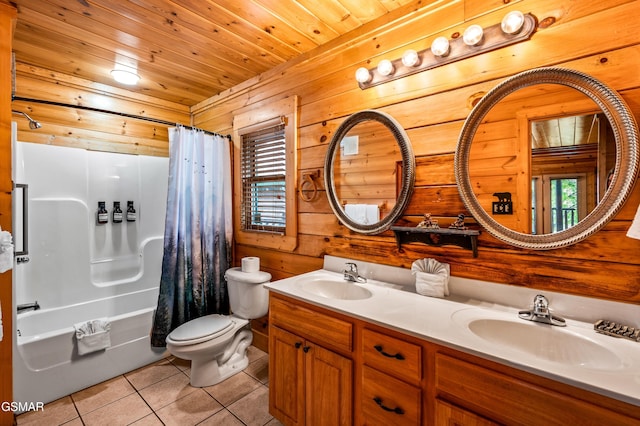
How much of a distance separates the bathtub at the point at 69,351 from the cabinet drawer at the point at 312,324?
4.42 ft

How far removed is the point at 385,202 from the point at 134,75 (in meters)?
2.41

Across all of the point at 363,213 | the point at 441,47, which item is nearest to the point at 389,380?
the point at 363,213

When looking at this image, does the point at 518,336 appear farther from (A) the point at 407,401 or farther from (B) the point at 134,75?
(B) the point at 134,75

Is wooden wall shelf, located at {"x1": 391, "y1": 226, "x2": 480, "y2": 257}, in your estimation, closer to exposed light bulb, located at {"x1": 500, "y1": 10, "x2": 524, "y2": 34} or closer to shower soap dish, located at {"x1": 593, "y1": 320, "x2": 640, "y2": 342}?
shower soap dish, located at {"x1": 593, "y1": 320, "x2": 640, "y2": 342}

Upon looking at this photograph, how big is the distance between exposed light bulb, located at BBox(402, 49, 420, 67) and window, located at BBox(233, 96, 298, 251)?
88cm

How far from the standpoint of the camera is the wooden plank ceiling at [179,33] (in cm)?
167

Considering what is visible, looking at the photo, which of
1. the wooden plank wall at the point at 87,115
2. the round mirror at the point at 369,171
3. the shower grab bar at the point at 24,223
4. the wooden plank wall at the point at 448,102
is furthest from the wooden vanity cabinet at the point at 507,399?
the wooden plank wall at the point at 87,115

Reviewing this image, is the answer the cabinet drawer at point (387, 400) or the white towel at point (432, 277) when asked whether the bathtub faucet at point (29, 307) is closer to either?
the cabinet drawer at point (387, 400)

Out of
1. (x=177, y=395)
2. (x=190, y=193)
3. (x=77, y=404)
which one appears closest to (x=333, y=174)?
(x=190, y=193)

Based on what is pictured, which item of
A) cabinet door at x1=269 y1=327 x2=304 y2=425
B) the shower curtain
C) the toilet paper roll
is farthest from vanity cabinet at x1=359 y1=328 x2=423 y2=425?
the shower curtain

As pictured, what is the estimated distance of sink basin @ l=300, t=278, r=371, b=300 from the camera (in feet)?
5.59

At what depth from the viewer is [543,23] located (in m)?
Answer: 1.26

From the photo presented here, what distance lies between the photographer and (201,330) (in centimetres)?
202

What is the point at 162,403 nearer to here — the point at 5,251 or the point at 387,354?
the point at 5,251
